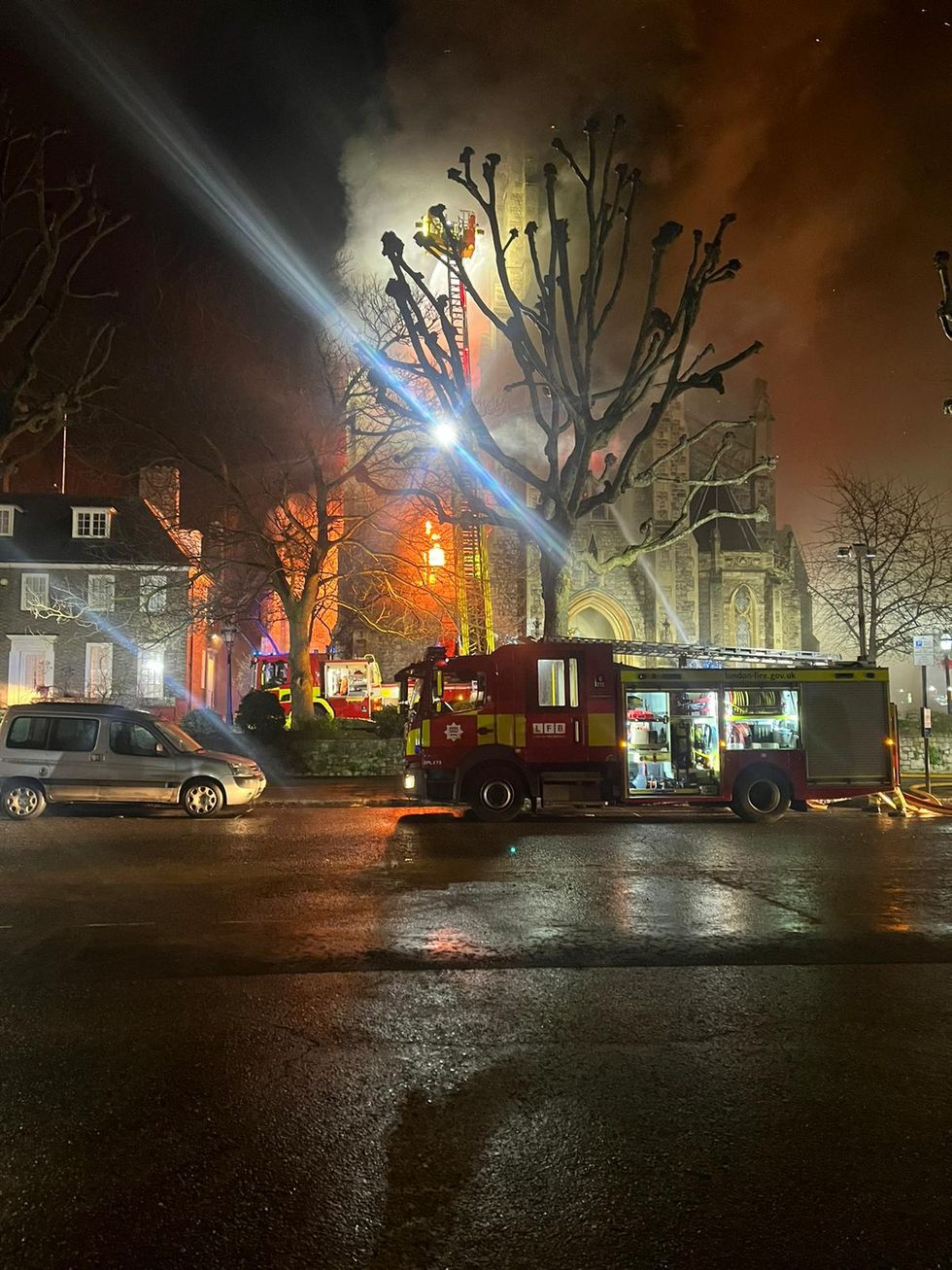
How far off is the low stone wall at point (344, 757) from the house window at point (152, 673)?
13.3m

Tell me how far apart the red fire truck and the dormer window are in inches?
989

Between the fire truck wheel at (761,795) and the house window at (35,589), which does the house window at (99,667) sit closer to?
the house window at (35,589)

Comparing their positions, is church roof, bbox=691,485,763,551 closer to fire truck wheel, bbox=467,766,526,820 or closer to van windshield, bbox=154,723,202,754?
fire truck wheel, bbox=467,766,526,820

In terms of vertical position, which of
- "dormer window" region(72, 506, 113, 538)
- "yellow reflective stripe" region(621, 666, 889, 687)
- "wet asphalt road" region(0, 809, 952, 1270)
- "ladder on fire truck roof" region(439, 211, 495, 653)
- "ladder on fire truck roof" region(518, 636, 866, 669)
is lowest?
"wet asphalt road" region(0, 809, 952, 1270)

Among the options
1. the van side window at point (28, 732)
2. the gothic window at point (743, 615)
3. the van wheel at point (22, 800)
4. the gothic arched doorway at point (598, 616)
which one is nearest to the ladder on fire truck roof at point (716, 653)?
the van side window at point (28, 732)

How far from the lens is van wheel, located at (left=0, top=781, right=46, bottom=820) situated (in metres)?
14.6

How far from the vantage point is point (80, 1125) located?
3.94 metres

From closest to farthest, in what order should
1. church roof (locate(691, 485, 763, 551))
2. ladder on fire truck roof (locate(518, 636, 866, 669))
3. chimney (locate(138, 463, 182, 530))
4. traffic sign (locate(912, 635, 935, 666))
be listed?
ladder on fire truck roof (locate(518, 636, 866, 669)), traffic sign (locate(912, 635, 935, 666)), chimney (locate(138, 463, 182, 530)), church roof (locate(691, 485, 763, 551))

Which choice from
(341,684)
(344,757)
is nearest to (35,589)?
(341,684)

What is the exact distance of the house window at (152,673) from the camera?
34.2 m

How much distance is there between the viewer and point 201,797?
15.2 m

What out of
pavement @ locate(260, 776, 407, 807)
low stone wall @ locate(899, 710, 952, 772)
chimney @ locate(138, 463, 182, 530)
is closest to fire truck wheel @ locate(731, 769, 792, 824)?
pavement @ locate(260, 776, 407, 807)

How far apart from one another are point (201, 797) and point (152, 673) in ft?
67.7

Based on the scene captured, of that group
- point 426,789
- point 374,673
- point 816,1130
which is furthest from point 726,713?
point 374,673
